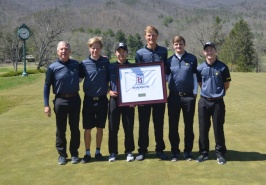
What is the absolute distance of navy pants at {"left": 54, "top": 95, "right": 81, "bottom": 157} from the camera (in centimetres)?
576

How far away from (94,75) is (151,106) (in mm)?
1135

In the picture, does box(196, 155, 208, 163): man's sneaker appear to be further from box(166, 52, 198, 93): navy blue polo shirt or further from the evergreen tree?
the evergreen tree

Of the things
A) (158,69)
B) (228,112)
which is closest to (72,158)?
(158,69)

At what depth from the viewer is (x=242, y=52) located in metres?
65.3

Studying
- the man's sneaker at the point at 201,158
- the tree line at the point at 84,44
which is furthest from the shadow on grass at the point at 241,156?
the tree line at the point at 84,44

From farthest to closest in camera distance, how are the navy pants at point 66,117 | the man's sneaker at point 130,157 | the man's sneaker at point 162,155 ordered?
the man's sneaker at point 162,155, the man's sneaker at point 130,157, the navy pants at point 66,117

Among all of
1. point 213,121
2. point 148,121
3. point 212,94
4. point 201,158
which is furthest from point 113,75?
point 201,158

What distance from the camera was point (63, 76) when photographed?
564cm

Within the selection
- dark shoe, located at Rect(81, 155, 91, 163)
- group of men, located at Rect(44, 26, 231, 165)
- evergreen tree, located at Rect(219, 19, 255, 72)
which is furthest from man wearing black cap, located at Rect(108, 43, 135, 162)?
evergreen tree, located at Rect(219, 19, 255, 72)

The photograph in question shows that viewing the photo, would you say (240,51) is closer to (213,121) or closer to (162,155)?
(213,121)

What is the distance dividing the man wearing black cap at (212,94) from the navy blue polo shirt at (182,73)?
0.61 ft

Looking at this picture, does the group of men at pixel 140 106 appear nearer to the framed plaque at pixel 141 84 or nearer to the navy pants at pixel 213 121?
the navy pants at pixel 213 121

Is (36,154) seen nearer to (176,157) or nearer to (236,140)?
(176,157)

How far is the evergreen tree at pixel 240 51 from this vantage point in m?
64.6
